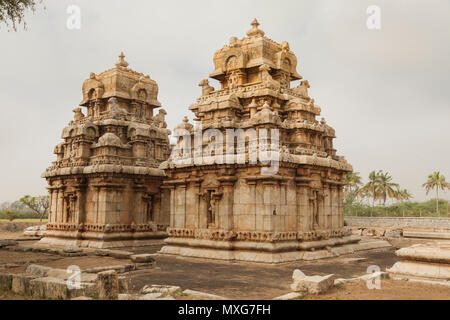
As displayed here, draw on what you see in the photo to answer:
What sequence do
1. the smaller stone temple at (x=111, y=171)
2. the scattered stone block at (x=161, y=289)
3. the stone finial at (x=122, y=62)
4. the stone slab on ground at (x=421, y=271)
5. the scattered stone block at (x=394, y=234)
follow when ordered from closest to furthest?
1. the scattered stone block at (x=161, y=289)
2. the stone slab on ground at (x=421, y=271)
3. the smaller stone temple at (x=111, y=171)
4. the stone finial at (x=122, y=62)
5. the scattered stone block at (x=394, y=234)

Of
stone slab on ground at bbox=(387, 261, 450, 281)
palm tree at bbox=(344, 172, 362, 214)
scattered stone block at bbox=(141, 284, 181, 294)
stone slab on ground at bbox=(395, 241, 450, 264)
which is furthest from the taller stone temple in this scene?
palm tree at bbox=(344, 172, 362, 214)

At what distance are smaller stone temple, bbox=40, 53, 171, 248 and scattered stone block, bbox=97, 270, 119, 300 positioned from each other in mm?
12259

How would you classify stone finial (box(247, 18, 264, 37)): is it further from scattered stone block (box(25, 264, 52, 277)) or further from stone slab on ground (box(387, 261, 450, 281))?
scattered stone block (box(25, 264, 52, 277))

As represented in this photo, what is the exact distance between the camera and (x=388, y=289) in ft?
29.4

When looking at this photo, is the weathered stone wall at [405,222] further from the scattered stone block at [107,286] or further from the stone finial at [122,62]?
the scattered stone block at [107,286]

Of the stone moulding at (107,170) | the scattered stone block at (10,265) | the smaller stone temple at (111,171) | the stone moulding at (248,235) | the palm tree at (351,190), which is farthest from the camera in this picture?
the palm tree at (351,190)

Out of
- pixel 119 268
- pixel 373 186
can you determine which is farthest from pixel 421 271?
pixel 373 186

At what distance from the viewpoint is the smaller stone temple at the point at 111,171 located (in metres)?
20.6

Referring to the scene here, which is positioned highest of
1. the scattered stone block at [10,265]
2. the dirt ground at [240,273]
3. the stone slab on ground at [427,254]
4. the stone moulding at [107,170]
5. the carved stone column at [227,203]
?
the stone moulding at [107,170]

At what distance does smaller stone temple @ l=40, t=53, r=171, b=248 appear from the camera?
811 inches

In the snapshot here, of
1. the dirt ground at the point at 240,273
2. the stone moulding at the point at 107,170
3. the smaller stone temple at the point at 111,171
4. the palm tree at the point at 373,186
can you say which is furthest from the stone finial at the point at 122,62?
the palm tree at the point at 373,186

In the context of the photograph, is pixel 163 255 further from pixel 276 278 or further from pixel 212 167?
pixel 276 278

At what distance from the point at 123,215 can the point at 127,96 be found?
7.24 meters

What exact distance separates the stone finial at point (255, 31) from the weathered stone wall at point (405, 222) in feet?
85.7
